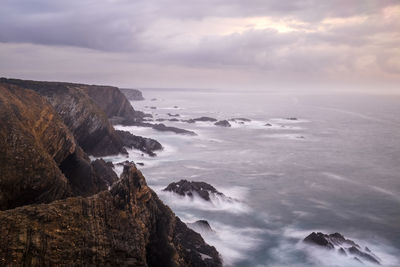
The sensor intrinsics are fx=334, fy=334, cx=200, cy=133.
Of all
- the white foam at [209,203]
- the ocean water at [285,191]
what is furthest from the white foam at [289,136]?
the white foam at [209,203]

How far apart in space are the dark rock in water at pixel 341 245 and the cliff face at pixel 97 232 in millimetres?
10927

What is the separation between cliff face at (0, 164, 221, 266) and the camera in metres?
10.7

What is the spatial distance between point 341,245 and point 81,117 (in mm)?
34150

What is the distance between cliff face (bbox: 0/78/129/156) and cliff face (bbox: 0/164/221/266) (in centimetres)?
3027

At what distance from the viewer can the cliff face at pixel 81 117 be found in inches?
1668

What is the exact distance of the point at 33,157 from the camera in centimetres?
1723

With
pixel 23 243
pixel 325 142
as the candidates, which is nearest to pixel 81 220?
pixel 23 243

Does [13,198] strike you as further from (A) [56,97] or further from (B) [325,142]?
(B) [325,142]

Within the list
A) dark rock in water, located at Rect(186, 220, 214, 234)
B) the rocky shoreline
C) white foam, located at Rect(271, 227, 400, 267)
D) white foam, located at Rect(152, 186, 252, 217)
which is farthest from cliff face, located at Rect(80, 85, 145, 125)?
white foam, located at Rect(271, 227, 400, 267)

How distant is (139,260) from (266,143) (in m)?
59.1

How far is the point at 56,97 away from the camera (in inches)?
1677

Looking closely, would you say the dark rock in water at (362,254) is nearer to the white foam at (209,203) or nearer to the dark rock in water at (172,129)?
the white foam at (209,203)

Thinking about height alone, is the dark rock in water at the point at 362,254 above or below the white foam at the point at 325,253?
above

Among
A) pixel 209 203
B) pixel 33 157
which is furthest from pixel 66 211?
pixel 209 203
